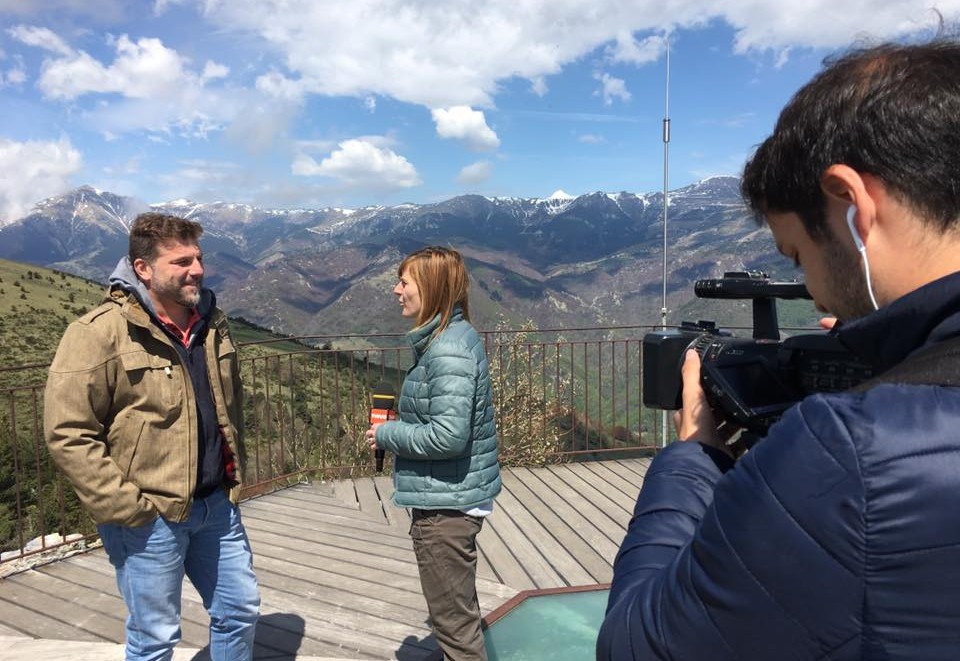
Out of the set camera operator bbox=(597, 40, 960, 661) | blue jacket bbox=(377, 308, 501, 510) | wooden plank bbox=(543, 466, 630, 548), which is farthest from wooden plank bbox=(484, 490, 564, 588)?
camera operator bbox=(597, 40, 960, 661)

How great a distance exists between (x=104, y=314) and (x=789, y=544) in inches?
89.7

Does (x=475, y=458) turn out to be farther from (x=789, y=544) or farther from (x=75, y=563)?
(x=75, y=563)

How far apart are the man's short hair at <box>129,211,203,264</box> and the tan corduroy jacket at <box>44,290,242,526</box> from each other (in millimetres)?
169

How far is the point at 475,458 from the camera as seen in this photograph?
241 cm

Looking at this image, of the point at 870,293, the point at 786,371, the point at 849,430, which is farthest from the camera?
the point at 786,371

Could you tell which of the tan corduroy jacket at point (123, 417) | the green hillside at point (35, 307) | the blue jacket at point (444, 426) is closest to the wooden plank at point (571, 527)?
the blue jacket at point (444, 426)

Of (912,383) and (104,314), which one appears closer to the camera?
(912,383)

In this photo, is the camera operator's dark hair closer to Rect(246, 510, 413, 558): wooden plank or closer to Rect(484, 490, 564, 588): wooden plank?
Rect(484, 490, 564, 588): wooden plank

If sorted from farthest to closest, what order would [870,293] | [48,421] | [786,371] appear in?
[48,421] < [786,371] < [870,293]

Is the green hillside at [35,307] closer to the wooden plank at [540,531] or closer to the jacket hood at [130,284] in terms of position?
the wooden plank at [540,531]

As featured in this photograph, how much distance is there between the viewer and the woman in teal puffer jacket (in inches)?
91.1

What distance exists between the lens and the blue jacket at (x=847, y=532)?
57 cm

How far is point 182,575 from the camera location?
93.7 inches

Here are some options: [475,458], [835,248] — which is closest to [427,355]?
[475,458]
